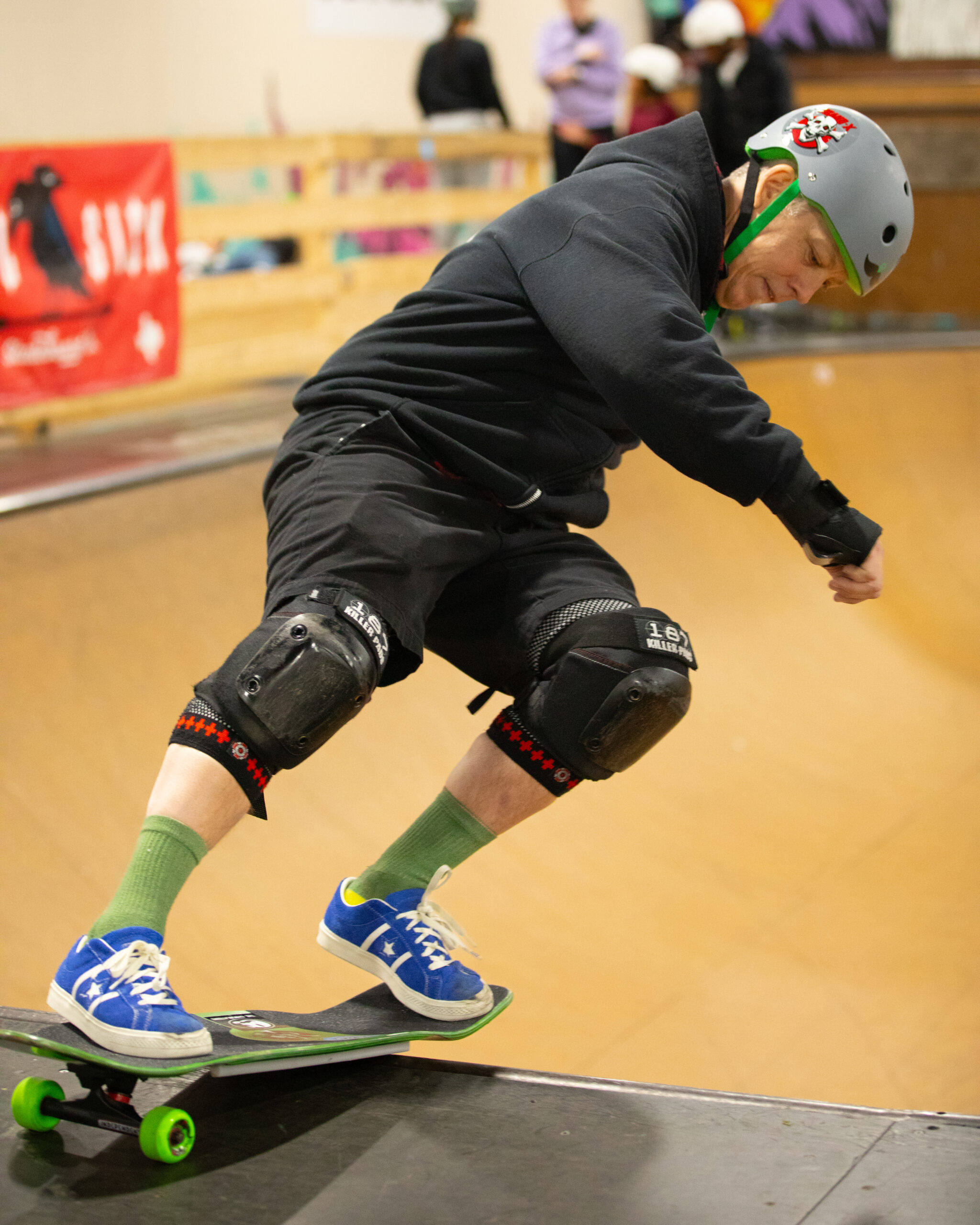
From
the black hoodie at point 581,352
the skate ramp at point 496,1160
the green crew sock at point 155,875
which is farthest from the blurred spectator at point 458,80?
the skate ramp at point 496,1160

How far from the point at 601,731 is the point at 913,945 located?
1.77 m

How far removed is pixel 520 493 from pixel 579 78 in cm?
749

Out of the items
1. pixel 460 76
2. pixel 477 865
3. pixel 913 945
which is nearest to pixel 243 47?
pixel 460 76

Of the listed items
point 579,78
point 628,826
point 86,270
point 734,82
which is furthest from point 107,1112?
point 579,78

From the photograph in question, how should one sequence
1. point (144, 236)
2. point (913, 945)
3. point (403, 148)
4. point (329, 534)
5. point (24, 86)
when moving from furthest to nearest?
point (403, 148)
point (24, 86)
point (144, 236)
point (913, 945)
point (329, 534)

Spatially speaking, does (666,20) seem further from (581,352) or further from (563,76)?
(581,352)

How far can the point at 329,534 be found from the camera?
6.57 ft

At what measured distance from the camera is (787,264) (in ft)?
7.19

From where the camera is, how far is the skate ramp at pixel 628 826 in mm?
3014

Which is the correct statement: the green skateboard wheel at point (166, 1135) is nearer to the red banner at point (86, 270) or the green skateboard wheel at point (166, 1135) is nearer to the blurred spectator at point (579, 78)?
the red banner at point (86, 270)

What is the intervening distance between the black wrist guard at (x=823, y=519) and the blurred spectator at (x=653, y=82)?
761cm

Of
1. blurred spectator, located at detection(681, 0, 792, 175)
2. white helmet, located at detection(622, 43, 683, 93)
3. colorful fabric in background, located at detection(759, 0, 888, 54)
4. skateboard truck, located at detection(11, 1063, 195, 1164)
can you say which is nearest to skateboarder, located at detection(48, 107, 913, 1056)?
skateboard truck, located at detection(11, 1063, 195, 1164)

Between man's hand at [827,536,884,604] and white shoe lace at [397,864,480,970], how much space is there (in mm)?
798

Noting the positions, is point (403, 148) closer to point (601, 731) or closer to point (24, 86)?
point (24, 86)
